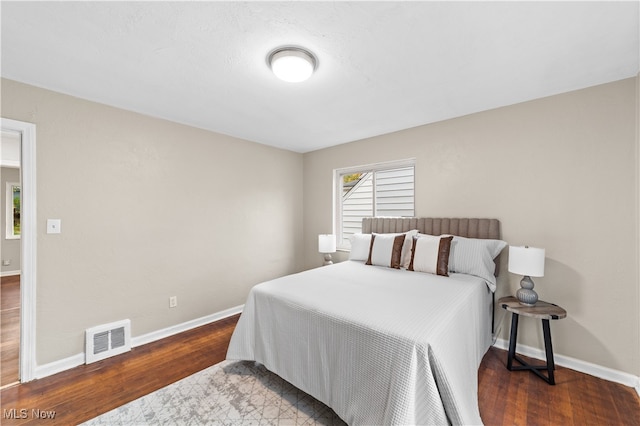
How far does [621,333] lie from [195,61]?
385 cm

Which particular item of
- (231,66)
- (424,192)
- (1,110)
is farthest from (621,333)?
(1,110)

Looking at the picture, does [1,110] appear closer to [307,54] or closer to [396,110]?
[307,54]

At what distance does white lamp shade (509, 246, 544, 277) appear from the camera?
211 cm

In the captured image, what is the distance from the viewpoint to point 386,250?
9.61 ft

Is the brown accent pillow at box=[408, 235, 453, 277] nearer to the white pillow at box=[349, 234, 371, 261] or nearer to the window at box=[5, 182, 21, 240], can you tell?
the white pillow at box=[349, 234, 371, 261]

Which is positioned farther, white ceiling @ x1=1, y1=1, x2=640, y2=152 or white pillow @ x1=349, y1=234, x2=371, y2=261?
white pillow @ x1=349, y1=234, x2=371, y2=261

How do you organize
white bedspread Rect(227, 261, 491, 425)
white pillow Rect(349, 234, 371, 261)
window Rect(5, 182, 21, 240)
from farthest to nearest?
1. window Rect(5, 182, 21, 240)
2. white pillow Rect(349, 234, 371, 261)
3. white bedspread Rect(227, 261, 491, 425)

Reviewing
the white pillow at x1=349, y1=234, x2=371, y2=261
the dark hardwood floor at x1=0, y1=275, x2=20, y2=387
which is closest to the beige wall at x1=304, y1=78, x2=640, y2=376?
the white pillow at x1=349, y1=234, x2=371, y2=261

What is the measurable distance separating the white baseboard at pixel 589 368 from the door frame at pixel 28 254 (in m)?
4.28

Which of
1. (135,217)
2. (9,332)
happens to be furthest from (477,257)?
(9,332)

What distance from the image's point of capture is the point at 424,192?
3.18 meters

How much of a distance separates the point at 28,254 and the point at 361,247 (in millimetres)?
3089

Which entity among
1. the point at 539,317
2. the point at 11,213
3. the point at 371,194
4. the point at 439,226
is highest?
the point at 371,194

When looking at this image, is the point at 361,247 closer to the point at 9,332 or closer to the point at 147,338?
the point at 147,338
